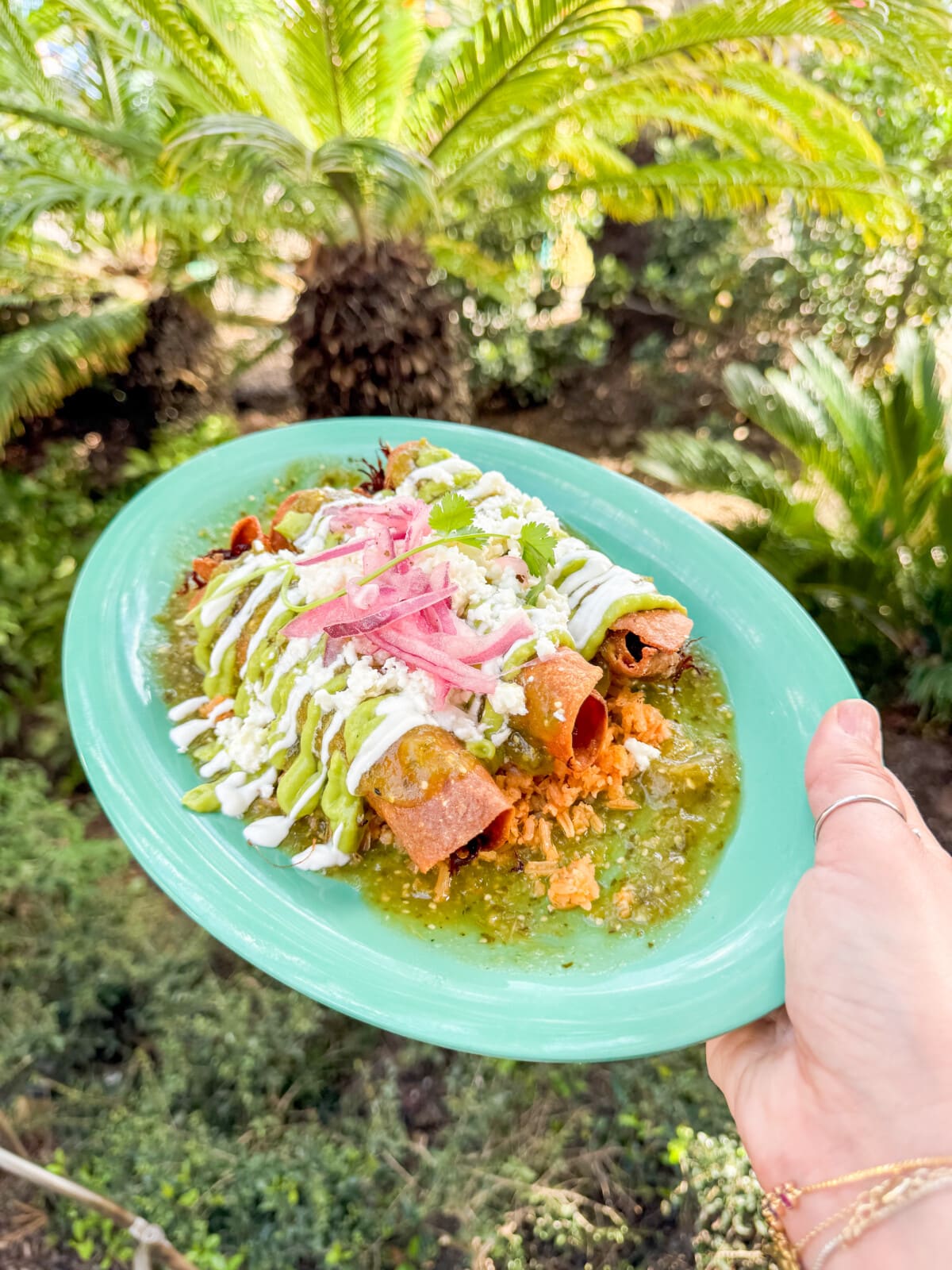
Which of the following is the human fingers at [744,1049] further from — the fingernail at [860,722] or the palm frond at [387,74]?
the palm frond at [387,74]

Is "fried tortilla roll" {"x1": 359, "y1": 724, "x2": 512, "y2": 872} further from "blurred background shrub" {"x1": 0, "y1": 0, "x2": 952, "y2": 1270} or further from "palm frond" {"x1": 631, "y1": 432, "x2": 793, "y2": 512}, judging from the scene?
"palm frond" {"x1": 631, "y1": 432, "x2": 793, "y2": 512}

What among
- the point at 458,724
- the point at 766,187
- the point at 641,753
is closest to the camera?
the point at 458,724

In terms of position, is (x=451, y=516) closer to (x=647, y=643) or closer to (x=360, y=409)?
(x=647, y=643)

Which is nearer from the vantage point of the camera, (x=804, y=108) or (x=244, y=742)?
(x=244, y=742)

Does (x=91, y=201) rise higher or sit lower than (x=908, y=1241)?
higher

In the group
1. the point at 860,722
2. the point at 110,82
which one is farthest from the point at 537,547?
the point at 110,82

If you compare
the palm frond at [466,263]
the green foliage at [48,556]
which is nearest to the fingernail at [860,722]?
the green foliage at [48,556]

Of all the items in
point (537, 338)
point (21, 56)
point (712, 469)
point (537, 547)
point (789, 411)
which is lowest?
point (712, 469)
